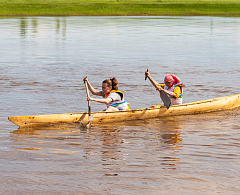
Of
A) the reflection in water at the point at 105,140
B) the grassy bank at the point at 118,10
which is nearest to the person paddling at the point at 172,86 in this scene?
the reflection in water at the point at 105,140

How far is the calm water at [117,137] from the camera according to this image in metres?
6.84

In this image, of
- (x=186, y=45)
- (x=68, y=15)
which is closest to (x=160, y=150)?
(x=186, y=45)

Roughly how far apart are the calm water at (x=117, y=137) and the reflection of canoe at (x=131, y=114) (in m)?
0.21

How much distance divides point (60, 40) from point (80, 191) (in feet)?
91.0

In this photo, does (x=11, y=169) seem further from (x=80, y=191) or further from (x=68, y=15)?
(x=68, y=15)

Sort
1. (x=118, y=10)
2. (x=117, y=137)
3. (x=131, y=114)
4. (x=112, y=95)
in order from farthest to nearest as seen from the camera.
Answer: (x=118, y=10), (x=131, y=114), (x=112, y=95), (x=117, y=137)

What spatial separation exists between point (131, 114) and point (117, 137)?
187 cm

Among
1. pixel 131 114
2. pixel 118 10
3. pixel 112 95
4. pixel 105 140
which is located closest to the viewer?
pixel 105 140

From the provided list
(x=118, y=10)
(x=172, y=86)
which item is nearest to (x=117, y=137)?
(x=172, y=86)

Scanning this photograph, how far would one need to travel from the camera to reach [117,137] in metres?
9.80

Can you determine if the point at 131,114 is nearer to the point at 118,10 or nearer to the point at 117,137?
the point at 117,137

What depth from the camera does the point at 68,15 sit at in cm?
6475

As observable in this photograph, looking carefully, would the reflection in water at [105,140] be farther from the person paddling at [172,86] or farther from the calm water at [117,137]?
the person paddling at [172,86]

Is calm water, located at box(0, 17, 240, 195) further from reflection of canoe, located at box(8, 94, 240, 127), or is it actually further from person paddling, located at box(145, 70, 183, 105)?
person paddling, located at box(145, 70, 183, 105)
